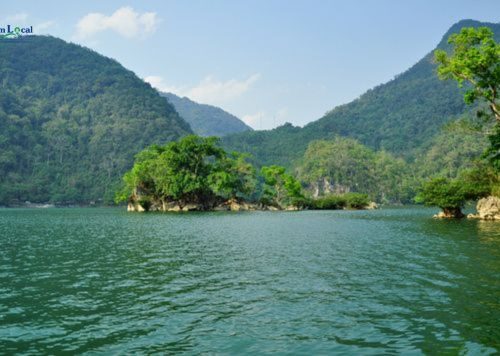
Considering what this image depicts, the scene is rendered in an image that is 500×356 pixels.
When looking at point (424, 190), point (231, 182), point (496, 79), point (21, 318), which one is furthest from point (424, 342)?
point (231, 182)

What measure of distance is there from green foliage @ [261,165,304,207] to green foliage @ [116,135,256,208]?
6.15 metres

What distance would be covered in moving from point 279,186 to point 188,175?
32863 millimetres

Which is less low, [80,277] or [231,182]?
[231,182]

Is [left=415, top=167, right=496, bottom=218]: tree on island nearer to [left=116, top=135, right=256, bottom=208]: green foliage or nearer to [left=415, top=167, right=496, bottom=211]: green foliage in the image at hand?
[left=415, top=167, right=496, bottom=211]: green foliage

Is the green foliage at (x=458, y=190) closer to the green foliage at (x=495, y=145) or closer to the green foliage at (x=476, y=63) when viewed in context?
the green foliage at (x=495, y=145)

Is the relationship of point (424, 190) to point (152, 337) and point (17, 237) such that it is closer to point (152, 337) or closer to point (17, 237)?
point (17, 237)

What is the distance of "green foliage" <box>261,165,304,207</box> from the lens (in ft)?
458

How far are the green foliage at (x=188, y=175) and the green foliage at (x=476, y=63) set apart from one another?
79.9 meters

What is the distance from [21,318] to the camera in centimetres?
1517

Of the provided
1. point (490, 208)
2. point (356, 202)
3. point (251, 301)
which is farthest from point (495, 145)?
point (356, 202)

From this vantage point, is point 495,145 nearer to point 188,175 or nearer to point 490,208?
point 490,208

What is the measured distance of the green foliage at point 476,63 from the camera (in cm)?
5131

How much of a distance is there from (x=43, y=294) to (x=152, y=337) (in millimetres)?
8306

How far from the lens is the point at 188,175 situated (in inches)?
4936
